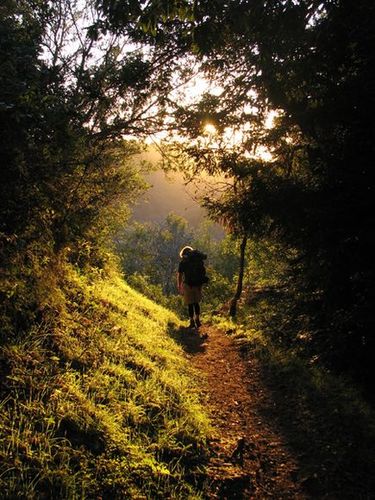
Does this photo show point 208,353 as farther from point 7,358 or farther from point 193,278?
point 7,358

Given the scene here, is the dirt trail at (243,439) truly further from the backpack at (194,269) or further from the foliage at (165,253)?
the foliage at (165,253)

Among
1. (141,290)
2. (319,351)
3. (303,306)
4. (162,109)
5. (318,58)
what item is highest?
(318,58)

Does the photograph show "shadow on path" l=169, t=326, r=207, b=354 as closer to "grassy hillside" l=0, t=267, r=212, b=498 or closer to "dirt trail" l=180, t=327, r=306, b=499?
"dirt trail" l=180, t=327, r=306, b=499

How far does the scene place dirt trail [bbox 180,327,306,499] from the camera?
392 cm

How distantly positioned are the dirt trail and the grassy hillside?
0.27m

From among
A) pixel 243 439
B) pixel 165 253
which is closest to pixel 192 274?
pixel 243 439

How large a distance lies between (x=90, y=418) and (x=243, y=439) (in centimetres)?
196

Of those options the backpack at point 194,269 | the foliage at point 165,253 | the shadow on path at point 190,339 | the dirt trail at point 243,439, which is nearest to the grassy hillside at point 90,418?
the dirt trail at point 243,439

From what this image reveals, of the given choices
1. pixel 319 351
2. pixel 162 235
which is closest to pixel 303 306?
pixel 319 351

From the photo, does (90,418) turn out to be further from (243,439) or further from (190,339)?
(190,339)

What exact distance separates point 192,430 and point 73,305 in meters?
2.90

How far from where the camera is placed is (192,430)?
4.65 m

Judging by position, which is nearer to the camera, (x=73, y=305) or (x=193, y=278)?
(x=73, y=305)

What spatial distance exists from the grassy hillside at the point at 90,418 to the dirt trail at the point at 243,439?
27cm
